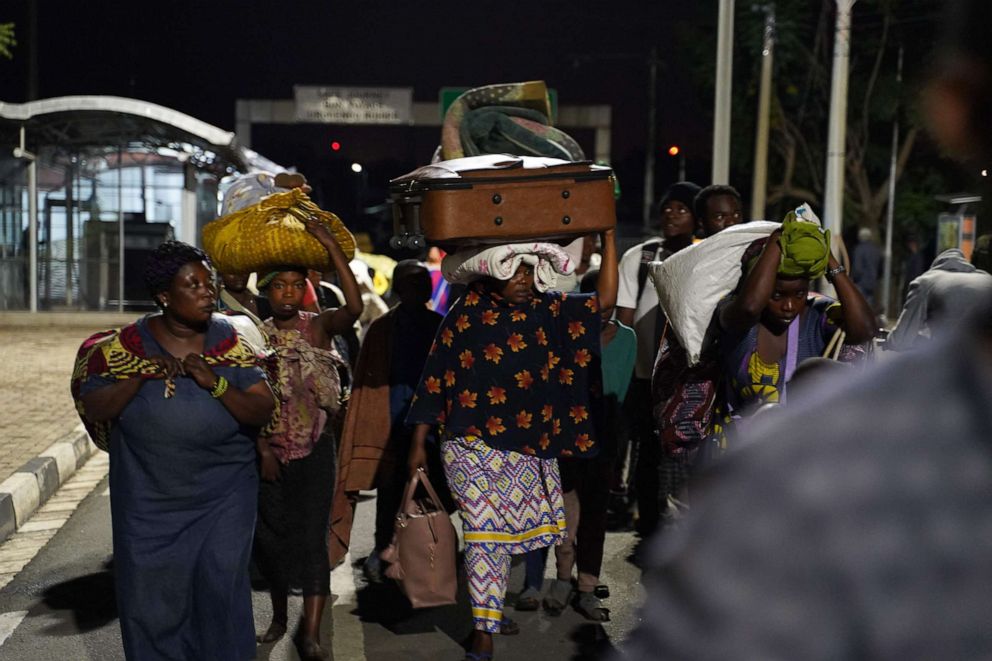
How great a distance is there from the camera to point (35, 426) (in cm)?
1070

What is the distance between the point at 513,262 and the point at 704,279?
80cm

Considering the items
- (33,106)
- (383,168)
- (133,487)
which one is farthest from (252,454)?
(383,168)

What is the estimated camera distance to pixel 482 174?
508 centimetres

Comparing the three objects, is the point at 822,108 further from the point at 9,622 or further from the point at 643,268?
the point at 9,622

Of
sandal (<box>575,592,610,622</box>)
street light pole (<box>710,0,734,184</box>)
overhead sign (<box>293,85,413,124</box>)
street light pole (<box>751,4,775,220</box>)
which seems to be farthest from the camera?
overhead sign (<box>293,85,413,124</box>)

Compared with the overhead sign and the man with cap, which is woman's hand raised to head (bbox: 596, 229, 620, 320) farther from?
the overhead sign

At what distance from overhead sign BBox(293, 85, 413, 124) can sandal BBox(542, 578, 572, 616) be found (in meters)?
31.7

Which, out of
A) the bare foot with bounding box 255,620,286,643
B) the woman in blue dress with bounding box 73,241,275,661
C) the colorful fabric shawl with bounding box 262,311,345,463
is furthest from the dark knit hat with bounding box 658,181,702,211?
the woman in blue dress with bounding box 73,241,275,661

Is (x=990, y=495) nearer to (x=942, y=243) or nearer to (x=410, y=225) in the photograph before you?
(x=410, y=225)

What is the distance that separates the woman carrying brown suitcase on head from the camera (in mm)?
5148

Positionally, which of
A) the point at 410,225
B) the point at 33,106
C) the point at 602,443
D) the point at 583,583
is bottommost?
the point at 583,583

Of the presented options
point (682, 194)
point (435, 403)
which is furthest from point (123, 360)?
point (682, 194)

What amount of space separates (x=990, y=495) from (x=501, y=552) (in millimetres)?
4528

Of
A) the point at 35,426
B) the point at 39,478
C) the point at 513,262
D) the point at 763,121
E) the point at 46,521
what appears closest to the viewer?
the point at 513,262
